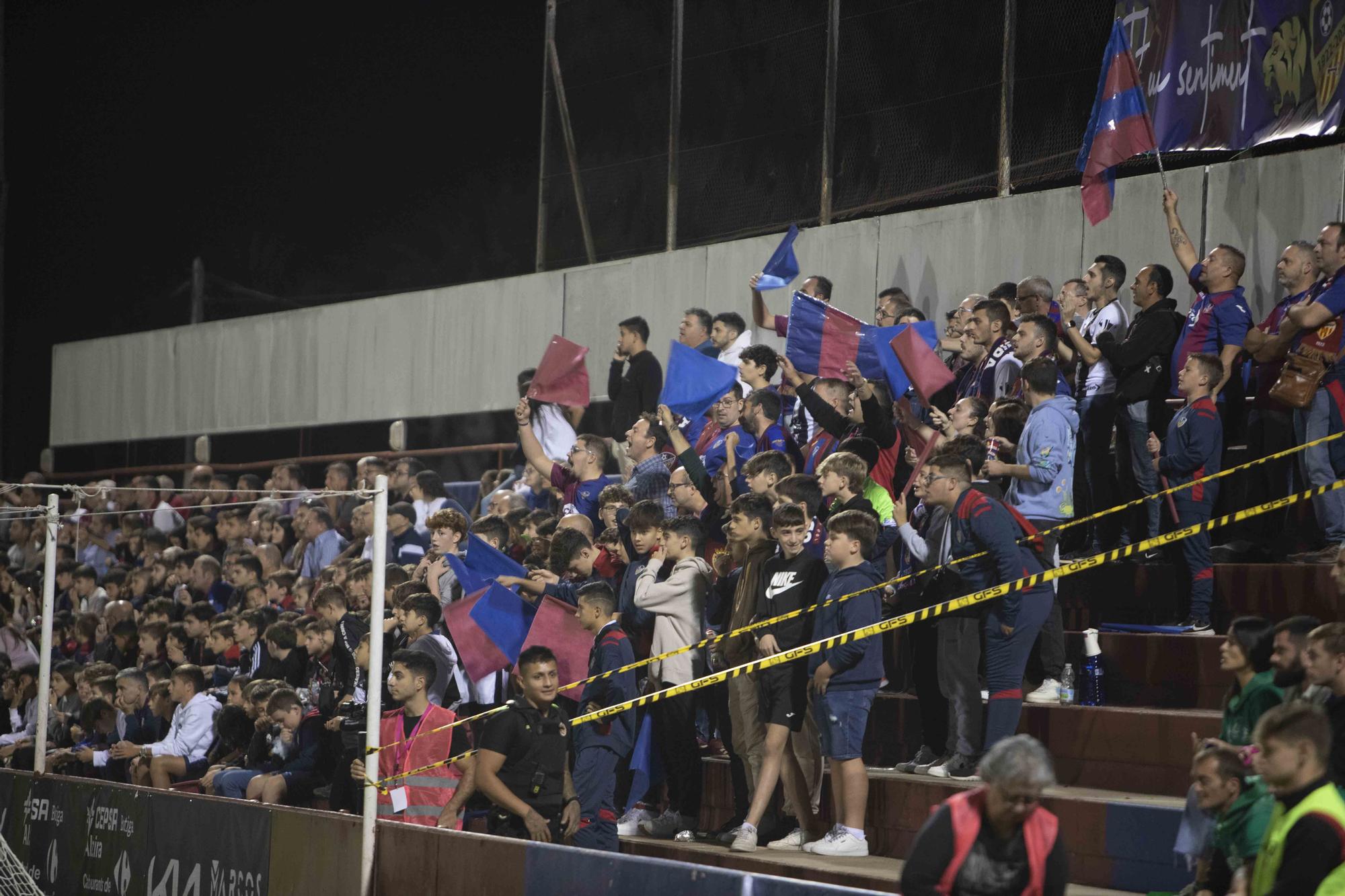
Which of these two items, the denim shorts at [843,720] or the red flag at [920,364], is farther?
the red flag at [920,364]

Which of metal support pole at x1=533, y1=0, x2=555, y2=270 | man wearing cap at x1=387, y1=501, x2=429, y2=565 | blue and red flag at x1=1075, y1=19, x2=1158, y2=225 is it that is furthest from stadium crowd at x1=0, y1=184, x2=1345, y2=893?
metal support pole at x1=533, y1=0, x2=555, y2=270

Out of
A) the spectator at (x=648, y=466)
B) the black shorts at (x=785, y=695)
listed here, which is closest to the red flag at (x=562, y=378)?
the spectator at (x=648, y=466)

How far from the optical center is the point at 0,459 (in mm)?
25266

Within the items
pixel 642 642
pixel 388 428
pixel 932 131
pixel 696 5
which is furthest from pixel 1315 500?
pixel 388 428

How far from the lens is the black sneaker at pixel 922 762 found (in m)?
8.62

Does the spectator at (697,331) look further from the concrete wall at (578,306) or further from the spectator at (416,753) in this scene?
the spectator at (416,753)

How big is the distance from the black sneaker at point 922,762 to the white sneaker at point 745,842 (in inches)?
35.3

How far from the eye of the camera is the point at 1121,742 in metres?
8.17

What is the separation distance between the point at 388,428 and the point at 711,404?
8236mm

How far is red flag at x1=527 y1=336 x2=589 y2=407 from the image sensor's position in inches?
512

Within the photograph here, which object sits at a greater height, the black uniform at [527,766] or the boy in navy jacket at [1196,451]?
the boy in navy jacket at [1196,451]

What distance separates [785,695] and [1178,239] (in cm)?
394

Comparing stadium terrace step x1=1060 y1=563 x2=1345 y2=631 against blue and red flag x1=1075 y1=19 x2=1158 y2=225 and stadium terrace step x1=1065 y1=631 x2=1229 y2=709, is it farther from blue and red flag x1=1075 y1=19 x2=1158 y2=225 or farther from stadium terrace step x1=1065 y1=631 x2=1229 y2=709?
blue and red flag x1=1075 y1=19 x2=1158 y2=225

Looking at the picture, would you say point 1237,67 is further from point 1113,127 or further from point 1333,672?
point 1333,672
